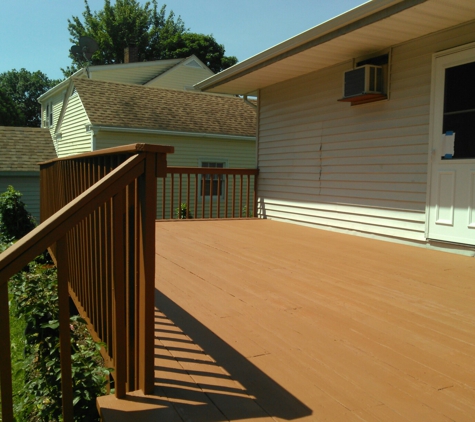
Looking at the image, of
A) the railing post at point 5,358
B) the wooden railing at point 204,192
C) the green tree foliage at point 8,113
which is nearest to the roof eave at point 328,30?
the wooden railing at point 204,192

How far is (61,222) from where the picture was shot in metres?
1.57

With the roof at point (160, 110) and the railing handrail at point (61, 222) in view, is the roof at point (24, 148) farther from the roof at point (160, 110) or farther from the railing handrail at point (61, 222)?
the railing handrail at point (61, 222)

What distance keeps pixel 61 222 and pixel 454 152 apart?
4.04 m

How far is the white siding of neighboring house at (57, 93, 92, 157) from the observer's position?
513 inches

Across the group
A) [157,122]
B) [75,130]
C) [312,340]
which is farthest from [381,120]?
[75,130]

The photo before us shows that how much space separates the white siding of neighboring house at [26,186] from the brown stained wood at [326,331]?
12.1 metres

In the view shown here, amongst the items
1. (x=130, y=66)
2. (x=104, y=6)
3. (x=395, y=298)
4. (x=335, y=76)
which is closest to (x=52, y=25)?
(x=104, y=6)

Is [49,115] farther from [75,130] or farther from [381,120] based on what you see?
[381,120]

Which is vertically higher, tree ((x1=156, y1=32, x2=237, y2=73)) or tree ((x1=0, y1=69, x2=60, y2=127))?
tree ((x1=156, y1=32, x2=237, y2=73))

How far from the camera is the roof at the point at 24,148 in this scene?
1509 cm

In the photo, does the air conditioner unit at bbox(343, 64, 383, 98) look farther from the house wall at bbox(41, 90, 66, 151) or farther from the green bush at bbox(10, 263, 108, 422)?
the house wall at bbox(41, 90, 66, 151)

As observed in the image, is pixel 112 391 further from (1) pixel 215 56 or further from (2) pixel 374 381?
(1) pixel 215 56

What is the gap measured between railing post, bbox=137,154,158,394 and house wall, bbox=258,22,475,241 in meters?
3.86

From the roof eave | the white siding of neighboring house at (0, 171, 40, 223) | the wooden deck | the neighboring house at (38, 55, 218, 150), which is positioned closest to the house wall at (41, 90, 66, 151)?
the neighboring house at (38, 55, 218, 150)
